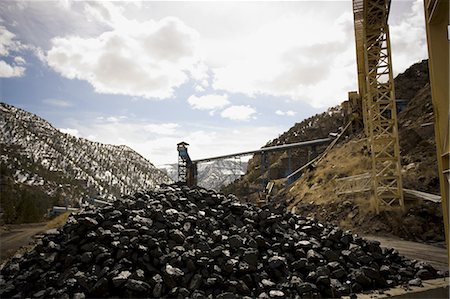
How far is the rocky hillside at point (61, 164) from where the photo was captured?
8262 centimetres

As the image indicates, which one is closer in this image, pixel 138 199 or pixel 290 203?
pixel 138 199

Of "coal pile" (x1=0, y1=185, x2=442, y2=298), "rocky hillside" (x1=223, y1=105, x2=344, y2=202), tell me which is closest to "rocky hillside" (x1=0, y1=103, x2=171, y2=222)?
"rocky hillside" (x1=223, y1=105, x2=344, y2=202)

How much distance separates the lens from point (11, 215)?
23.6m

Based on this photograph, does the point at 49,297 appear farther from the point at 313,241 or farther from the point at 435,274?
the point at 435,274

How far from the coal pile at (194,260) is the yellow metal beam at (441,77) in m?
3.64

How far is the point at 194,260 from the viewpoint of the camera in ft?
23.6

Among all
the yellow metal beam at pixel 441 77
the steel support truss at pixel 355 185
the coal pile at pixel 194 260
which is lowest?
the coal pile at pixel 194 260

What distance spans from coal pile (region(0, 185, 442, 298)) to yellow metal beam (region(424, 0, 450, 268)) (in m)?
3.64

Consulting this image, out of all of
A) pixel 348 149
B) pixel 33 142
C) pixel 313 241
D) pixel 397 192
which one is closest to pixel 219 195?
pixel 313 241

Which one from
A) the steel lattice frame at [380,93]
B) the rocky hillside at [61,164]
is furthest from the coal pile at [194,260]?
the rocky hillside at [61,164]

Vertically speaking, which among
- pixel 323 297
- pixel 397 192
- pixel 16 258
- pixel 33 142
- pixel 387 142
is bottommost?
pixel 323 297

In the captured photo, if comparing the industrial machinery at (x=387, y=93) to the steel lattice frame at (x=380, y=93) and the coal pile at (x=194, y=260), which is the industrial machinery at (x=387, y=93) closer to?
the steel lattice frame at (x=380, y=93)

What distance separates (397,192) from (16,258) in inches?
642

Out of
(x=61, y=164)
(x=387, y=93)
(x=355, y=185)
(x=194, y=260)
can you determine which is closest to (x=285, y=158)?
(x=355, y=185)
